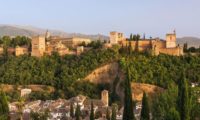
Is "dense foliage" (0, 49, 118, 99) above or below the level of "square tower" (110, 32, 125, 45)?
below

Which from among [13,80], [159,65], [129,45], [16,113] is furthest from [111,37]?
[16,113]

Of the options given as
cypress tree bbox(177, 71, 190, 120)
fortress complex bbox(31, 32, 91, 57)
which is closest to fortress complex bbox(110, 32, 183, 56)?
fortress complex bbox(31, 32, 91, 57)

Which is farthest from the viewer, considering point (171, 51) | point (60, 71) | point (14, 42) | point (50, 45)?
point (14, 42)

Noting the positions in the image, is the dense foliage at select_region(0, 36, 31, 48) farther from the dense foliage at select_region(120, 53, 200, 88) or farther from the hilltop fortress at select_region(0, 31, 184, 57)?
the dense foliage at select_region(120, 53, 200, 88)

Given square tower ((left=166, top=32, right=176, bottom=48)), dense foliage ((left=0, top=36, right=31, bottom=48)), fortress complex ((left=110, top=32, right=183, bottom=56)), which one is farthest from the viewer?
dense foliage ((left=0, top=36, right=31, bottom=48))

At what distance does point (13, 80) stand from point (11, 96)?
3.67 metres

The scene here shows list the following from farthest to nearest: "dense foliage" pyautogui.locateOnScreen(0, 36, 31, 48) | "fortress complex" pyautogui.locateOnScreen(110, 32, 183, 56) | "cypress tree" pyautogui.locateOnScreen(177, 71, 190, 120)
A: "dense foliage" pyautogui.locateOnScreen(0, 36, 31, 48) → "fortress complex" pyautogui.locateOnScreen(110, 32, 183, 56) → "cypress tree" pyautogui.locateOnScreen(177, 71, 190, 120)

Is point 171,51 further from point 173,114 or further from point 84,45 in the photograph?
point 173,114

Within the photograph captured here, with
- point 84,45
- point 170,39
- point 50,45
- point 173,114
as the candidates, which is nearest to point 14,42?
point 50,45

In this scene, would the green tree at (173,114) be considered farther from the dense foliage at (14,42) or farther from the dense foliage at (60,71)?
the dense foliage at (14,42)

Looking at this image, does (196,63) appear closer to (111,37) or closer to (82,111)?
(111,37)

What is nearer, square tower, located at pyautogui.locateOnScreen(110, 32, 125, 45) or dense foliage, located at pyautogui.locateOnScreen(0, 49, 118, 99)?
dense foliage, located at pyautogui.locateOnScreen(0, 49, 118, 99)

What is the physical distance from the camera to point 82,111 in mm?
56938

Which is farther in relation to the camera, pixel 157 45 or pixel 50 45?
pixel 50 45
